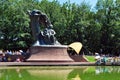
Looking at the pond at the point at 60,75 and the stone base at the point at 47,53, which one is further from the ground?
the pond at the point at 60,75

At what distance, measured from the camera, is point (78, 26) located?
196ft

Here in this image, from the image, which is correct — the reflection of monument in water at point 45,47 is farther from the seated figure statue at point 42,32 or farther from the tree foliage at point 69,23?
the tree foliage at point 69,23

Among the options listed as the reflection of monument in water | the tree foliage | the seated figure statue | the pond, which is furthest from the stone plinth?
the tree foliage

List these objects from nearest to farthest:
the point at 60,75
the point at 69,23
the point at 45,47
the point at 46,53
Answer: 1. the point at 60,75
2. the point at 46,53
3. the point at 45,47
4. the point at 69,23

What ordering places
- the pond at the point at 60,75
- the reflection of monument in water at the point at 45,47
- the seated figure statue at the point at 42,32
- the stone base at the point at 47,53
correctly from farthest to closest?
the seated figure statue at the point at 42,32, the reflection of monument in water at the point at 45,47, the stone base at the point at 47,53, the pond at the point at 60,75

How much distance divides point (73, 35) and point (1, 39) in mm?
12213

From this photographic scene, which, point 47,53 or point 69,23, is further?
point 69,23

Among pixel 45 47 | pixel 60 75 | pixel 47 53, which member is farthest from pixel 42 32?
pixel 60 75

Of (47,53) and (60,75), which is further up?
(60,75)

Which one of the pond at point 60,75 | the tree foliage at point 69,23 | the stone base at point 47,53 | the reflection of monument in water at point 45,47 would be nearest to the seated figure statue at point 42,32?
the reflection of monument in water at point 45,47

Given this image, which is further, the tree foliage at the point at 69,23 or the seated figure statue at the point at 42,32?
the tree foliage at the point at 69,23

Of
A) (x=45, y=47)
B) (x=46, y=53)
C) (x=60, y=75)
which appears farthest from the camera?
(x=45, y=47)

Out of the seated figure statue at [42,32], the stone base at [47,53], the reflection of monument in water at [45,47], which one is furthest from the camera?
the seated figure statue at [42,32]

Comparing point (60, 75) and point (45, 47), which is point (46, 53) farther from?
point (60, 75)
